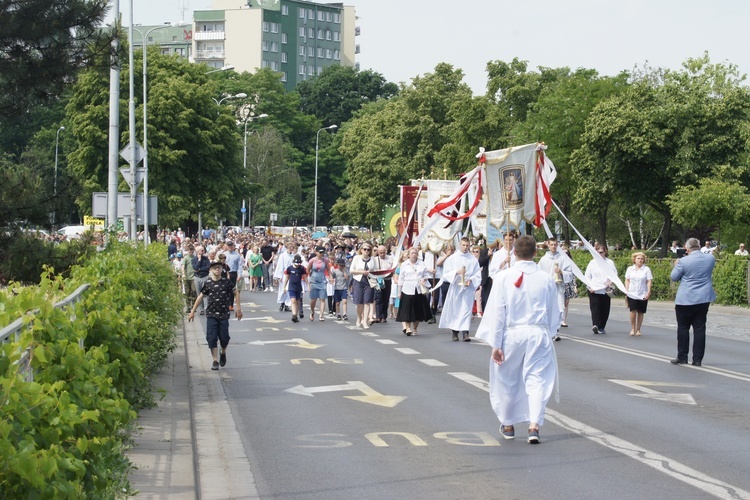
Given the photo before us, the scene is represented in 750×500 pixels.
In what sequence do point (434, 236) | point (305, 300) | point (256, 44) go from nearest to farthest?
point (434, 236) → point (305, 300) → point (256, 44)

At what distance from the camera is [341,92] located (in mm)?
132875

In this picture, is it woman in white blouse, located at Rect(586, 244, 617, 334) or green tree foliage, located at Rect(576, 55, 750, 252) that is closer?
woman in white blouse, located at Rect(586, 244, 617, 334)

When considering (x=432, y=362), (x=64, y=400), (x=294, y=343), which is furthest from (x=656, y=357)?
(x=64, y=400)

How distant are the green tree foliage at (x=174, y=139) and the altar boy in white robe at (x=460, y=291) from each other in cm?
3836

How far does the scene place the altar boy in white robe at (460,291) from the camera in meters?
21.3

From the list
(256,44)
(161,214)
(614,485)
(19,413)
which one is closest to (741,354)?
(614,485)

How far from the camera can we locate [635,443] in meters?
9.95

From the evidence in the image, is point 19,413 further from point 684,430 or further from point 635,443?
point 684,430

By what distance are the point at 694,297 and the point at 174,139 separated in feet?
156

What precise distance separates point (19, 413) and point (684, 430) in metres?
7.80

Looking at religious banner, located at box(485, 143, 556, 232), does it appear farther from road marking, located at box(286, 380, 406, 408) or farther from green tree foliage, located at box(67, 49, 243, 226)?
green tree foliage, located at box(67, 49, 243, 226)

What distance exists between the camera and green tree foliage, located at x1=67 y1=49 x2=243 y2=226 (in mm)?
60406

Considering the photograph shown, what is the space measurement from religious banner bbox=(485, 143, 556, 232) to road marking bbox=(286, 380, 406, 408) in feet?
32.9

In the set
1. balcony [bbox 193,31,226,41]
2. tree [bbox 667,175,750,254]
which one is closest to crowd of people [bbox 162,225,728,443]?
tree [bbox 667,175,750,254]
